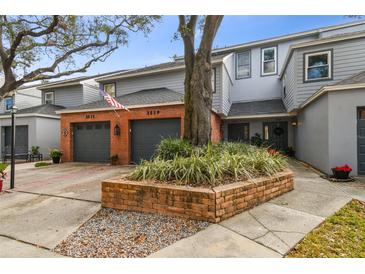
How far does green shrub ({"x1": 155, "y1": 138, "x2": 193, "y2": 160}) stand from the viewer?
6230 millimetres

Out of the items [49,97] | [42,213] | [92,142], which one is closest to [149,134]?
[92,142]

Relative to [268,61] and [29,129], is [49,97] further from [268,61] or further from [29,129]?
[268,61]

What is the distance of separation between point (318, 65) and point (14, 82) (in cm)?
1404

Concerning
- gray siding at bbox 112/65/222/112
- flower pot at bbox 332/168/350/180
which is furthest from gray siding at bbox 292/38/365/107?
flower pot at bbox 332/168/350/180

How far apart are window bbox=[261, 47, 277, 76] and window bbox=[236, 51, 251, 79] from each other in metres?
0.93

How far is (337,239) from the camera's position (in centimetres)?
337

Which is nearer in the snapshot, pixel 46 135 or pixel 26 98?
pixel 46 135

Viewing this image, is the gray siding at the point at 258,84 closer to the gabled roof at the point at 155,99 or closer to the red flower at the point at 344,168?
the gabled roof at the point at 155,99

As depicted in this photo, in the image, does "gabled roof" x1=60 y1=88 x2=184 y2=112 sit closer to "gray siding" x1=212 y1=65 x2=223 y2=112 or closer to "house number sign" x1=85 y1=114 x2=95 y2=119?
"house number sign" x1=85 y1=114 x2=95 y2=119

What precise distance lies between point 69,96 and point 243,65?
44.1 feet

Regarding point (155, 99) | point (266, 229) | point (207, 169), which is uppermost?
point (155, 99)

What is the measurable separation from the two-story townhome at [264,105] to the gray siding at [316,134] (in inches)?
1.5

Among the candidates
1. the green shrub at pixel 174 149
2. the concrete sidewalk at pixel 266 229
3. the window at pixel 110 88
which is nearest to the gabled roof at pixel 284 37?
the window at pixel 110 88
